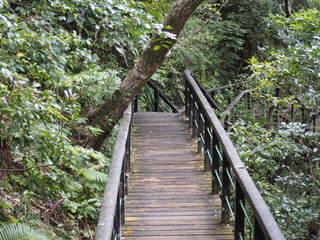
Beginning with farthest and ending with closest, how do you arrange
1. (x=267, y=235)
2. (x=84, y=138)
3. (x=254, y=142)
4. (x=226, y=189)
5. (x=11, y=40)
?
(x=84, y=138), (x=254, y=142), (x=226, y=189), (x=11, y=40), (x=267, y=235)

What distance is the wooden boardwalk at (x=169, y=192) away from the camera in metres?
5.35

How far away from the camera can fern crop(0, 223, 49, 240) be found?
493 cm

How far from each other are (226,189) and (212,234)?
21.0 inches

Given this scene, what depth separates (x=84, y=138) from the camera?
8.27 m

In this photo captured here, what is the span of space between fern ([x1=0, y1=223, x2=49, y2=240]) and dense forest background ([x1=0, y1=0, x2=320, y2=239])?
0.8 inches

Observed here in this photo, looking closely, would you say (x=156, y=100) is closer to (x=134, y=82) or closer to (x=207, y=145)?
(x=134, y=82)

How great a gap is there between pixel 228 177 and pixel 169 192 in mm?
1310

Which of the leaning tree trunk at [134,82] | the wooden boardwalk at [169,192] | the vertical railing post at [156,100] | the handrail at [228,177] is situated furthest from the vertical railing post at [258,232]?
the vertical railing post at [156,100]

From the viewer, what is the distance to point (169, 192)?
21.1ft

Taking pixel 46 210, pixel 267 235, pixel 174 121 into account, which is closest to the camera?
pixel 267 235

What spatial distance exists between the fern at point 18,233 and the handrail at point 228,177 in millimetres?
2066

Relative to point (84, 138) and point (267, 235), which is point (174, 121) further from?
point (267, 235)

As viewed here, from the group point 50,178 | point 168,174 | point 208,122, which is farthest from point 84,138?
point 50,178

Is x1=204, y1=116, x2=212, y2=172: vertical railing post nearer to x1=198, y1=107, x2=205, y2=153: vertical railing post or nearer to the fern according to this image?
x1=198, y1=107, x2=205, y2=153: vertical railing post
